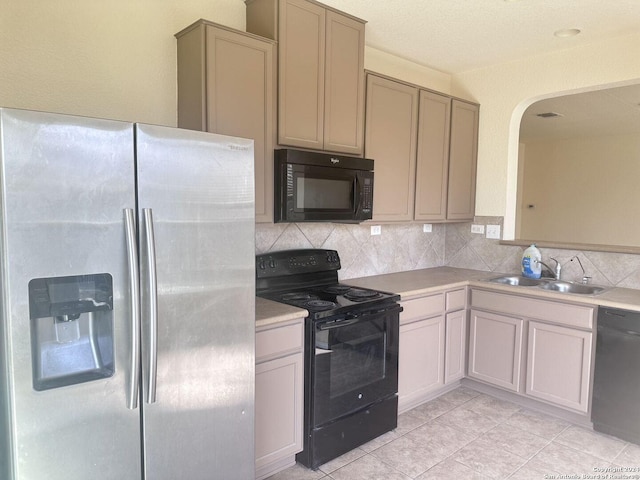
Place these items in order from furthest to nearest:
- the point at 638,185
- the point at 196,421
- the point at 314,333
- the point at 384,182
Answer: the point at 638,185 < the point at 384,182 < the point at 314,333 < the point at 196,421

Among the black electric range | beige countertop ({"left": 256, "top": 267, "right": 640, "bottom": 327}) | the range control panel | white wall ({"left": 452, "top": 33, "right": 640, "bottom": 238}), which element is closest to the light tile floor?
the black electric range

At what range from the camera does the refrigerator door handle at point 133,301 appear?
1.43 metres

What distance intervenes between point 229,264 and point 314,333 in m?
Answer: 0.77

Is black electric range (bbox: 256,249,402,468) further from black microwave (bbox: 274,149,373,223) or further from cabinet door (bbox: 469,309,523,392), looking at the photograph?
cabinet door (bbox: 469,309,523,392)

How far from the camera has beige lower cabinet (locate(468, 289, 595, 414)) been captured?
2.88m

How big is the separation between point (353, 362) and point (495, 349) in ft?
4.53

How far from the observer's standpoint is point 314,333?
231 cm

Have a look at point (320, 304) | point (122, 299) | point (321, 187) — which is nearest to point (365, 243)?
point (321, 187)

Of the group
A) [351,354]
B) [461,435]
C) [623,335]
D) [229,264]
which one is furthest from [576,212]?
[229,264]

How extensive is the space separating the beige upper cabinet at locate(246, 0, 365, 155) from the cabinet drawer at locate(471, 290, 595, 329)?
1.49 m

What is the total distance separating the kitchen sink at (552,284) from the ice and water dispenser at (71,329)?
2893 mm

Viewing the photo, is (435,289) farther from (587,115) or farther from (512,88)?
(587,115)

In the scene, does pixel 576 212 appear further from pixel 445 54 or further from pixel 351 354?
pixel 351 354

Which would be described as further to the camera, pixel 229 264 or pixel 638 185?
pixel 638 185
